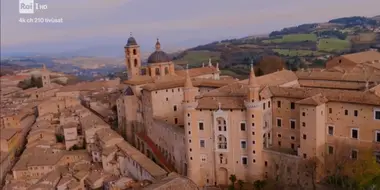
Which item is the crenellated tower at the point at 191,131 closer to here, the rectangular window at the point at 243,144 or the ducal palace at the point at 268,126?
the ducal palace at the point at 268,126

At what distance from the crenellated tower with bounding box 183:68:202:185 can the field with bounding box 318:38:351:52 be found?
197ft

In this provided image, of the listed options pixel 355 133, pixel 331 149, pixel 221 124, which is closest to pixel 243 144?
pixel 221 124

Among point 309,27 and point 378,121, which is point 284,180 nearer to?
point 378,121

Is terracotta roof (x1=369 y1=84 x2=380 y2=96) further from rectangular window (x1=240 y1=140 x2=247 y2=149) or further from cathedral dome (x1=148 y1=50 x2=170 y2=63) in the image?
cathedral dome (x1=148 y1=50 x2=170 y2=63)

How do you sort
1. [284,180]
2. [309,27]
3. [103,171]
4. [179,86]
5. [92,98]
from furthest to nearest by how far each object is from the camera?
1. [309,27]
2. [92,98]
3. [179,86]
4. [103,171]
5. [284,180]

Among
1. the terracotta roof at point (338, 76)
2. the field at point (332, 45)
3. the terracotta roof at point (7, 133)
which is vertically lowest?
the terracotta roof at point (7, 133)

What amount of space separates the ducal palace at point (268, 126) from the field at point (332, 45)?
47311mm

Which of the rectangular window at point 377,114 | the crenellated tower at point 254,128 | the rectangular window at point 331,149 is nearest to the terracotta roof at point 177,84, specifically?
the crenellated tower at point 254,128

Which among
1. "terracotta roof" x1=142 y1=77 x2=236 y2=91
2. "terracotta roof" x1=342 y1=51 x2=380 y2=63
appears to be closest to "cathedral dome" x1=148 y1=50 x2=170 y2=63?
"terracotta roof" x1=142 y1=77 x2=236 y2=91

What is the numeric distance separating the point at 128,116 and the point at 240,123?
17.3 metres

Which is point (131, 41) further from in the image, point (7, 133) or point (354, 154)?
point (354, 154)

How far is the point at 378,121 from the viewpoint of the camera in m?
27.7

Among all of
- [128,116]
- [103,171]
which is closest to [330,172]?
[103,171]

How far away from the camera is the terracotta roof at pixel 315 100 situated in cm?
2835
